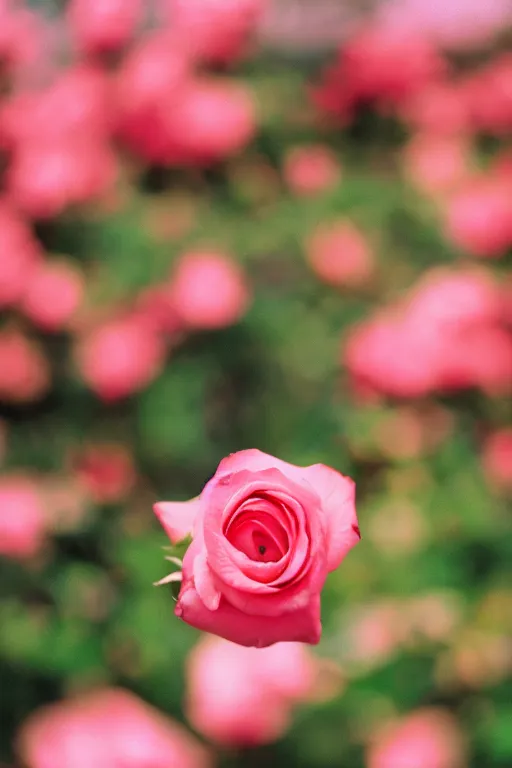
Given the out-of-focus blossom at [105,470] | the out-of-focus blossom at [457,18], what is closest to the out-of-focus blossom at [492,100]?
the out-of-focus blossom at [457,18]

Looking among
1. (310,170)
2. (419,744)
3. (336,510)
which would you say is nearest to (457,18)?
(310,170)

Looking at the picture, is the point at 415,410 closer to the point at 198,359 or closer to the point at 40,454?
the point at 198,359

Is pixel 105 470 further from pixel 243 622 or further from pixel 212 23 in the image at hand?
pixel 243 622

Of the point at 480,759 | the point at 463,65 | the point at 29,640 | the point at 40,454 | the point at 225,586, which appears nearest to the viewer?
the point at 225,586

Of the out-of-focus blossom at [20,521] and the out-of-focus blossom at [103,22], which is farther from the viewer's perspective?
the out-of-focus blossom at [103,22]

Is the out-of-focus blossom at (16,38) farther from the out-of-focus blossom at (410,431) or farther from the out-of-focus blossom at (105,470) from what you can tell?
the out-of-focus blossom at (410,431)

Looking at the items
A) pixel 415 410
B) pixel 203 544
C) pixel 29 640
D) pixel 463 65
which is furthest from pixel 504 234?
pixel 203 544

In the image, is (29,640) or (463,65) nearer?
(29,640)
